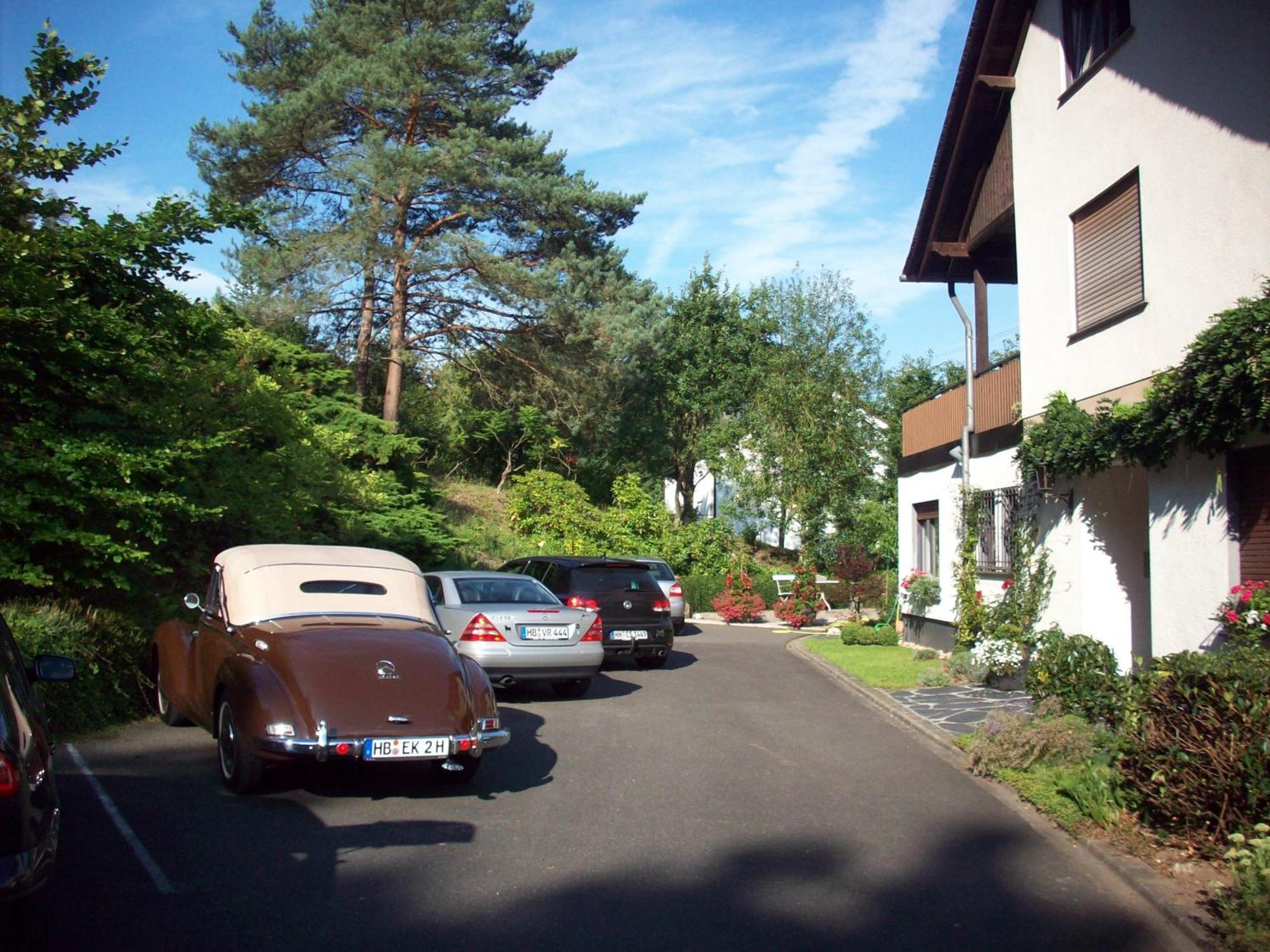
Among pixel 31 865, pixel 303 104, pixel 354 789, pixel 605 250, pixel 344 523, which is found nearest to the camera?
pixel 31 865

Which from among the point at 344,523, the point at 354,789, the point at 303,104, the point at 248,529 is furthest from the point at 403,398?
the point at 354,789

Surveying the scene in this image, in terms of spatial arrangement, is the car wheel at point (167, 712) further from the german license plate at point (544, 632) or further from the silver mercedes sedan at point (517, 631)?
the german license plate at point (544, 632)

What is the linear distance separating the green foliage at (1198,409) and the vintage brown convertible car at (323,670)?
6288mm

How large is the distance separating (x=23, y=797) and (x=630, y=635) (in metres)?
11.6

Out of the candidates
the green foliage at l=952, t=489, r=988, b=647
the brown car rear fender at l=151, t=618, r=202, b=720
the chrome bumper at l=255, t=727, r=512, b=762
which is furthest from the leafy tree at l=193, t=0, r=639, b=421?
the chrome bumper at l=255, t=727, r=512, b=762

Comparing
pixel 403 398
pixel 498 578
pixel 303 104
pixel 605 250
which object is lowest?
pixel 498 578

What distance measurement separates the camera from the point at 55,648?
9430mm

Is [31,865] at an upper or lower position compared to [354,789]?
upper

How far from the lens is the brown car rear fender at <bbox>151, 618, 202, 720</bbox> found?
8.62m

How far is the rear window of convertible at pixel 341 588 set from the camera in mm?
8539

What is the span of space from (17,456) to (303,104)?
15671mm

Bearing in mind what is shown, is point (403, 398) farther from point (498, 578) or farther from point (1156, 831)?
point (1156, 831)

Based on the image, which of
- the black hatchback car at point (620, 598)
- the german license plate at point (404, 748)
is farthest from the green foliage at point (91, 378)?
the black hatchback car at point (620, 598)

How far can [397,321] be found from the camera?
2739cm
